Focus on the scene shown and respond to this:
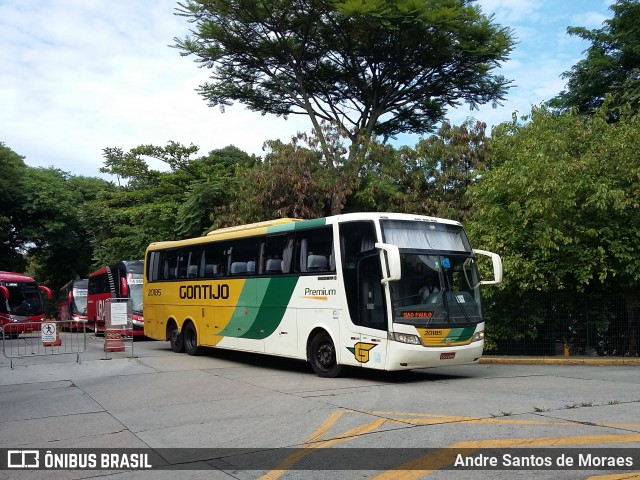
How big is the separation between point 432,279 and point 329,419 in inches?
189

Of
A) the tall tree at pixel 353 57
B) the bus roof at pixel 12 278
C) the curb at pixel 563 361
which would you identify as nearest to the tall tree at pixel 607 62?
the tall tree at pixel 353 57

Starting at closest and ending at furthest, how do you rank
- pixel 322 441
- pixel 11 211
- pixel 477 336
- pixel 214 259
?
1. pixel 322 441
2. pixel 477 336
3. pixel 214 259
4. pixel 11 211

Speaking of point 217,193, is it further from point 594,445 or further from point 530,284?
point 594,445

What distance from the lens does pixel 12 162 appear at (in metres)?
47.4

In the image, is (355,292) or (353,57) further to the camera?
(353,57)

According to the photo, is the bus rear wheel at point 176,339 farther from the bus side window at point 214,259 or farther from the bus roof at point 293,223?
the bus side window at point 214,259

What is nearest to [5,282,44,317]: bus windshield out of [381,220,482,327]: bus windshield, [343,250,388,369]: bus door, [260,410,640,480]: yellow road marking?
[343,250,388,369]: bus door

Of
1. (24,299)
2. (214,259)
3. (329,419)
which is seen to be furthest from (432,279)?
→ (24,299)

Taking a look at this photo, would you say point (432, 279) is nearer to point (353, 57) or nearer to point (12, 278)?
point (353, 57)

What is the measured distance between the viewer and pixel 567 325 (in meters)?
19.2

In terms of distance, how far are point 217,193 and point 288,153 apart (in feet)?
15.0

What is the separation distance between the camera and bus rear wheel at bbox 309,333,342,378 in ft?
46.4

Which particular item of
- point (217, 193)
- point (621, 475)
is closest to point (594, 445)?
point (621, 475)

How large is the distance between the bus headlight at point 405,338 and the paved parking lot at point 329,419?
2.79 ft
